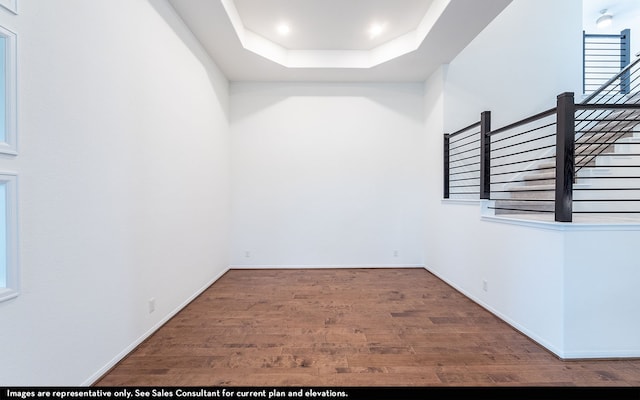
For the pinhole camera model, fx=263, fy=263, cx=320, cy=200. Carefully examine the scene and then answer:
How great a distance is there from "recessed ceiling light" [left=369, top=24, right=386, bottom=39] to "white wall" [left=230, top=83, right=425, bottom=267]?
867 millimetres

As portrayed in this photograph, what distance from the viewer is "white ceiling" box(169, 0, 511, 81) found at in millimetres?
2859

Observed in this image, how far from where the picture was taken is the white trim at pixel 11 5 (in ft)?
3.93

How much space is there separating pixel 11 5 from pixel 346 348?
2810mm


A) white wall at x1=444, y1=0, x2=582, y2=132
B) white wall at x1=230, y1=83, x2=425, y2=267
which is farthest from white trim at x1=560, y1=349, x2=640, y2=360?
white wall at x1=444, y1=0, x2=582, y2=132

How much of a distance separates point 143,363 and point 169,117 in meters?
2.14

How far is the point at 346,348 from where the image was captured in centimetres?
210

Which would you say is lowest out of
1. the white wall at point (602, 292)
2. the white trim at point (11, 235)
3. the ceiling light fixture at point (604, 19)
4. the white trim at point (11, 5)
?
the white wall at point (602, 292)

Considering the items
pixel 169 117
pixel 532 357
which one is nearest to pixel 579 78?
pixel 532 357

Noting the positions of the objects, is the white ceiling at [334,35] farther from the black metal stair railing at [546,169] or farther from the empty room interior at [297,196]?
the black metal stair railing at [546,169]

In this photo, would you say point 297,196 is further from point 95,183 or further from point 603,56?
point 603,56

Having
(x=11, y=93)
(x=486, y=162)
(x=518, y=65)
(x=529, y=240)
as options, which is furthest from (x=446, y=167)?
(x=11, y=93)

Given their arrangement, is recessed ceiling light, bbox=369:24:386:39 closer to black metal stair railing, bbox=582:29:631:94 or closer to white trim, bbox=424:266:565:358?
white trim, bbox=424:266:565:358

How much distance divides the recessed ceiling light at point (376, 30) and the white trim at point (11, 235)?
3.77 m

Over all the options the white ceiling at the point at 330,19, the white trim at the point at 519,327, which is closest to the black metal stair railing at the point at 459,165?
the white trim at the point at 519,327
